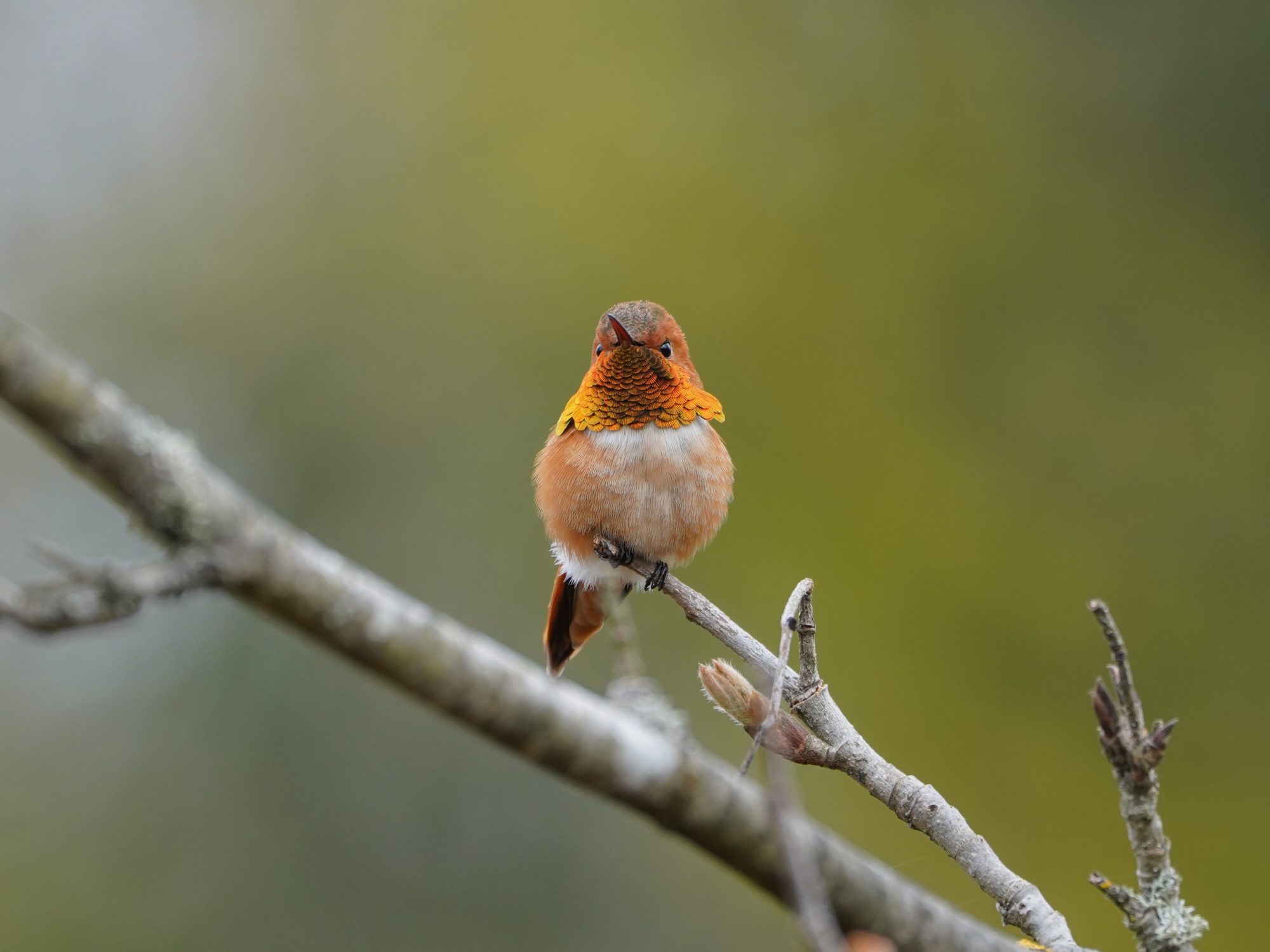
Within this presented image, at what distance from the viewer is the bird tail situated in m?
3.65

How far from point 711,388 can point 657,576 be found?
13.1ft

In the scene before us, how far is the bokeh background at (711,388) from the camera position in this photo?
6738 mm

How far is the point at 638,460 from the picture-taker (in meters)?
3.29

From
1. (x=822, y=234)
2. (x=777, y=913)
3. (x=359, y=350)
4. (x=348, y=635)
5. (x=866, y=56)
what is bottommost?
(x=348, y=635)

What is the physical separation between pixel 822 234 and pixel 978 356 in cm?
133

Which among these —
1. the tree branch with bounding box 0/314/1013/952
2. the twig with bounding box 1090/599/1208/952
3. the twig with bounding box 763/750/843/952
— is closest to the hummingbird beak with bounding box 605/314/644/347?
the twig with bounding box 1090/599/1208/952

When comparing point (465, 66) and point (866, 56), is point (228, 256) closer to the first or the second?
point (465, 66)

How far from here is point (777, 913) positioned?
22.6ft

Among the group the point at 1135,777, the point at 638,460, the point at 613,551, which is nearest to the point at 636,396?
the point at 638,460

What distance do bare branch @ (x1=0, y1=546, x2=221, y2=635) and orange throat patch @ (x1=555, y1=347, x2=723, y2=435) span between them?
2.08 metres

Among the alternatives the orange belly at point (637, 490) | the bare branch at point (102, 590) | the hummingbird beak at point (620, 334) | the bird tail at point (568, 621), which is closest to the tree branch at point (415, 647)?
the bare branch at point (102, 590)

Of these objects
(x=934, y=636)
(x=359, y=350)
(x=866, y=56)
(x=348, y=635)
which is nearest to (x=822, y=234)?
(x=866, y=56)

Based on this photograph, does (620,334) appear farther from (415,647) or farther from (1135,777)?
(415,647)

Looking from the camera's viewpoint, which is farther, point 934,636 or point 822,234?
point 822,234
